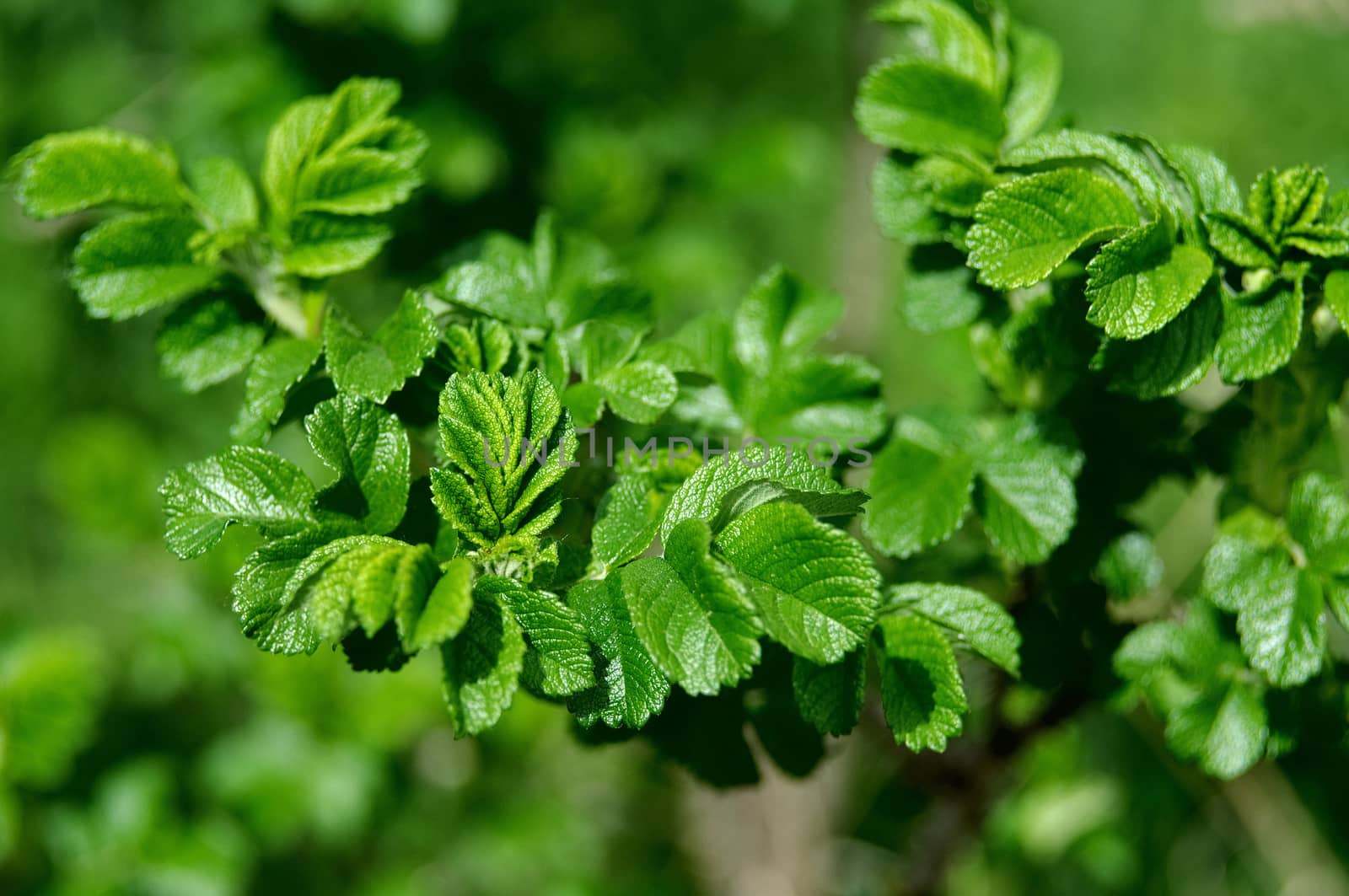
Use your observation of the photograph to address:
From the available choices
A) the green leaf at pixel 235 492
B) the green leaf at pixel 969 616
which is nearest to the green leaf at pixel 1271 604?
the green leaf at pixel 969 616

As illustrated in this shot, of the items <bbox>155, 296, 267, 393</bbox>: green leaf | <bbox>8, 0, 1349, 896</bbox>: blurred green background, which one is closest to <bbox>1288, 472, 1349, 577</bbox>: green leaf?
<bbox>8, 0, 1349, 896</bbox>: blurred green background

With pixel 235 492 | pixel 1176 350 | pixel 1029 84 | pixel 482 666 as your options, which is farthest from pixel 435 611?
pixel 1029 84

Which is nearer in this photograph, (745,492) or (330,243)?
(745,492)

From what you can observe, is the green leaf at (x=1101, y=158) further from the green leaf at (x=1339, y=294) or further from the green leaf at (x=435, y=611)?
the green leaf at (x=435, y=611)

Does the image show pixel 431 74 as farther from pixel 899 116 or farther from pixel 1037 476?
pixel 1037 476

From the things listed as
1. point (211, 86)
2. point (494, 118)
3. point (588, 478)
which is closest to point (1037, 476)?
point (588, 478)

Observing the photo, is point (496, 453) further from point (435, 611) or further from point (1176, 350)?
point (1176, 350)
